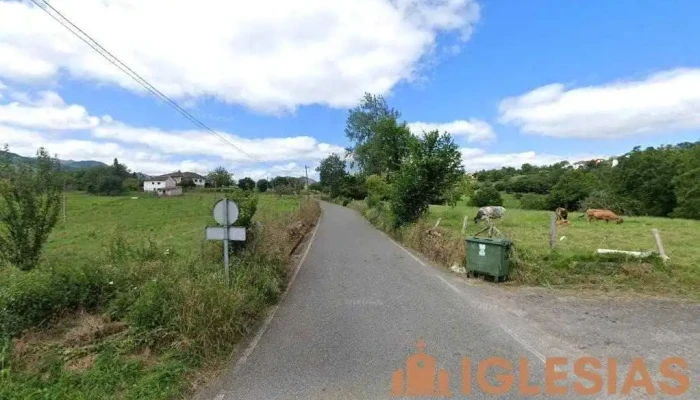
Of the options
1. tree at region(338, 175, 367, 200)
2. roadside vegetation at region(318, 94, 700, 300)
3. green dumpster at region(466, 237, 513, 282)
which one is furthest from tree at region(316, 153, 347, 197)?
green dumpster at region(466, 237, 513, 282)

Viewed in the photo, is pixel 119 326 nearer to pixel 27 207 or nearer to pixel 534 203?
pixel 27 207

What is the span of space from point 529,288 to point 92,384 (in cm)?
854

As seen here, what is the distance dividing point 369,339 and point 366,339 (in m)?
0.05

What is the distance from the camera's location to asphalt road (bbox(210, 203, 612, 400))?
440cm

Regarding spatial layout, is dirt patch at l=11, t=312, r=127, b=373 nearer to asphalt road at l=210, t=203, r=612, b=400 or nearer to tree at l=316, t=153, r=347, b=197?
asphalt road at l=210, t=203, r=612, b=400

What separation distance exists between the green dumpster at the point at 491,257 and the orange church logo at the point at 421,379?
5.13m

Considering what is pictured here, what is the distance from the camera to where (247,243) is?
28.1 feet

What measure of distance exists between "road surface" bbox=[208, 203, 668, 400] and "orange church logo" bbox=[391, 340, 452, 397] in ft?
0.27

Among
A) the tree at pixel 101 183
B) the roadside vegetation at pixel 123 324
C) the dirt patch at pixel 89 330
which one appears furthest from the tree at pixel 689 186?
the tree at pixel 101 183

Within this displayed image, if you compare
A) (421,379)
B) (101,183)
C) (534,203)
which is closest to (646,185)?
(534,203)

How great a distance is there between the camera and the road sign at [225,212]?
7109 millimetres

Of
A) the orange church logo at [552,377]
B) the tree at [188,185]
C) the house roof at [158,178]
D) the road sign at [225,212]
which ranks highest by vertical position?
the house roof at [158,178]

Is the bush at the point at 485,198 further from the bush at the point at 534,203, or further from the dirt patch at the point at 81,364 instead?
the dirt patch at the point at 81,364

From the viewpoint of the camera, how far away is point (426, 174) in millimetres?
18781
